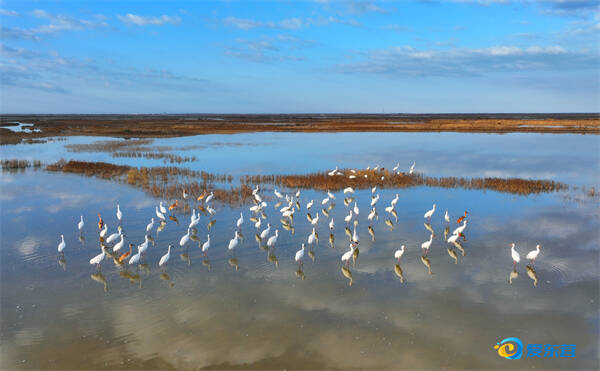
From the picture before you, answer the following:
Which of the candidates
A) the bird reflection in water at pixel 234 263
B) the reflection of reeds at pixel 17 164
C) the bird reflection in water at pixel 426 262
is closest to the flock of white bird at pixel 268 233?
the bird reflection in water at pixel 426 262

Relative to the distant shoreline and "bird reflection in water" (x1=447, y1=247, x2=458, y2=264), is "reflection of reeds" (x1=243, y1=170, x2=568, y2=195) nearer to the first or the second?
"bird reflection in water" (x1=447, y1=247, x2=458, y2=264)

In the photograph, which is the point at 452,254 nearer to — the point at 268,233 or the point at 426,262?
the point at 426,262

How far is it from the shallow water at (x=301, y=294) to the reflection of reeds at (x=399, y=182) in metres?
3.27

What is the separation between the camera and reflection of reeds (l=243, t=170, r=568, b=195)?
76.6 ft

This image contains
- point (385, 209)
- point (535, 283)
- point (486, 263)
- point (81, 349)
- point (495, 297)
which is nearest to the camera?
point (81, 349)

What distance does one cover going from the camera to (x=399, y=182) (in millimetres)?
25188

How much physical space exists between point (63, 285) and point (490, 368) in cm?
1084

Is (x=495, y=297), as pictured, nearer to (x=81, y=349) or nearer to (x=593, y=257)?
(x=593, y=257)

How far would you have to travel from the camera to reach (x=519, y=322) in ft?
31.4

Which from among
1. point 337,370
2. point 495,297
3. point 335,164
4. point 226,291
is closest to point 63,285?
point 226,291

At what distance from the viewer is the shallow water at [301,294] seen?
854 centimetres

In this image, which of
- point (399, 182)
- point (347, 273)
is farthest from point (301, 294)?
point (399, 182)

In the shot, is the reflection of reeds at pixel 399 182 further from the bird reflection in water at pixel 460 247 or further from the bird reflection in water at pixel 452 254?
the bird reflection in water at pixel 452 254

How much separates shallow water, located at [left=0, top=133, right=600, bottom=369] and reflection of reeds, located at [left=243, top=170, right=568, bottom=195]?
10.7ft
